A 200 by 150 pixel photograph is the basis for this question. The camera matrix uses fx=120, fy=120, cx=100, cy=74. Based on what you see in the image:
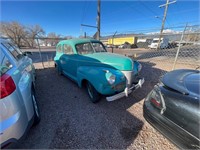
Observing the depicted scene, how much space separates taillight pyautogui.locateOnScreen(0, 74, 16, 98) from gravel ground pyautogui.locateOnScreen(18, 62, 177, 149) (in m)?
1.18

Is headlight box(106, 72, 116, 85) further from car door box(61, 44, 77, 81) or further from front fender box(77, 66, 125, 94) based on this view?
car door box(61, 44, 77, 81)

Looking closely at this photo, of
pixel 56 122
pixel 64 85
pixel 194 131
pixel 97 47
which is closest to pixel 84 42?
pixel 97 47

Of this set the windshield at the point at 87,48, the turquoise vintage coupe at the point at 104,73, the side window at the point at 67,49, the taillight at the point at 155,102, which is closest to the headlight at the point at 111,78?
the turquoise vintage coupe at the point at 104,73

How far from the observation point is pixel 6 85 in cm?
149

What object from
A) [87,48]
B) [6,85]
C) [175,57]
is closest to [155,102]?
[6,85]

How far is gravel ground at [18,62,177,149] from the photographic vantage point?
7.02ft

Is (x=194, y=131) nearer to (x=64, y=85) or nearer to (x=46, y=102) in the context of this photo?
(x=46, y=102)

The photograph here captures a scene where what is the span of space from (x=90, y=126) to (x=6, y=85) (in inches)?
68.3

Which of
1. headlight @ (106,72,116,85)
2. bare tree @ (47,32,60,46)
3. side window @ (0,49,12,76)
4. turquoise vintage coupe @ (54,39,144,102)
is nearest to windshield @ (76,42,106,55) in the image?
turquoise vintage coupe @ (54,39,144,102)

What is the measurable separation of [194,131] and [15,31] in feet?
171

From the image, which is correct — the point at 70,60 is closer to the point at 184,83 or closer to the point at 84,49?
the point at 84,49

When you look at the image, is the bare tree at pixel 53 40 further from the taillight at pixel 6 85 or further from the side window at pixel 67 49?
the taillight at pixel 6 85

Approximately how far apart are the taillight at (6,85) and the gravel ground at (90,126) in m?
1.18

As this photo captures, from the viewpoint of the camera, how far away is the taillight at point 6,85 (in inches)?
57.0
